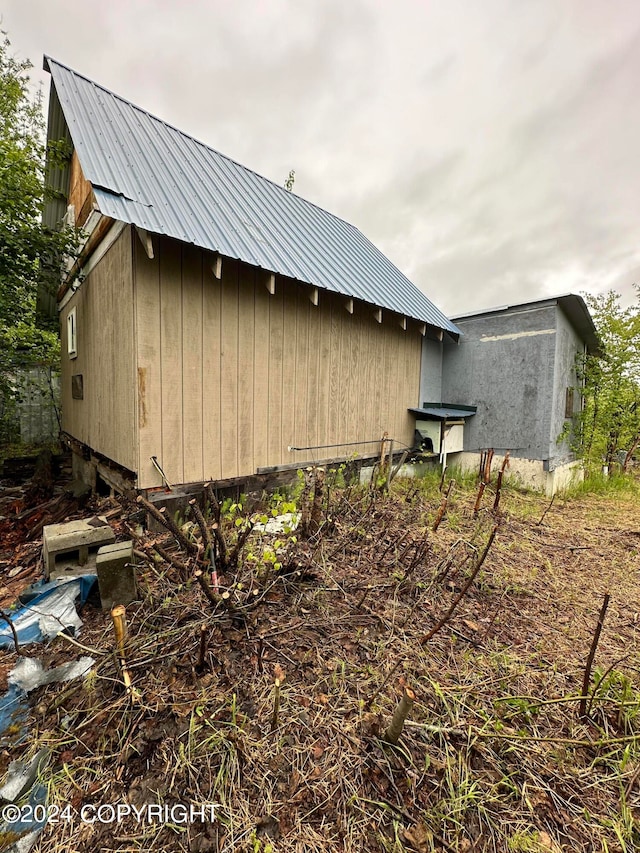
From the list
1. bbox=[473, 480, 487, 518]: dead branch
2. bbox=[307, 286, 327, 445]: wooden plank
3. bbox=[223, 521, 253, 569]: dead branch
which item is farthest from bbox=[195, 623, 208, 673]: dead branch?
bbox=[307, 286, 327, 445]: wooden plank

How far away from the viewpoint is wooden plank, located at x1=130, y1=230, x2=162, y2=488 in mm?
3395

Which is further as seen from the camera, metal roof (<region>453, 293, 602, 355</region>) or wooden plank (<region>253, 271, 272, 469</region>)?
metal roof (<region>453, 293, 602, 355</region>)

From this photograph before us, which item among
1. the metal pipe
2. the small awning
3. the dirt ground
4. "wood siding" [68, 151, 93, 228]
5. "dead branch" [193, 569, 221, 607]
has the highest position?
"wood siding" [68, 151, 93, 228]

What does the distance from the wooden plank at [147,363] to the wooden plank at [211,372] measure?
0.48 m

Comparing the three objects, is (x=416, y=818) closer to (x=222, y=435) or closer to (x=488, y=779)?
(x=488, y=779)

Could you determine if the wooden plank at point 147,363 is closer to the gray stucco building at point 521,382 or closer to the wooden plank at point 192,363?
the wooden plank at point 192,363

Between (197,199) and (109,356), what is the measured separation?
84.2 inches

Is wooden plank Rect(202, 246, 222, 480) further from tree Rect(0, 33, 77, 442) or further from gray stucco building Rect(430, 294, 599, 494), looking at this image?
gray stucco building Rect(430, 294, 599, 494)

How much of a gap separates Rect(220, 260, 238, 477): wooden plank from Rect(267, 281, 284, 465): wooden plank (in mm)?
511

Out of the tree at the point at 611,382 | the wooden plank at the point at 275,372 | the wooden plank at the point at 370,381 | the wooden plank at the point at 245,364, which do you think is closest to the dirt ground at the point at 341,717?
the wooden plank at the point at 245,364

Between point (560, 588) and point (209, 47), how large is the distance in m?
11.7

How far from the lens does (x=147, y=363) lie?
344 centimetres

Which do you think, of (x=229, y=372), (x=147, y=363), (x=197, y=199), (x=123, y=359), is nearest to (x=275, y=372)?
(x=229, y=372)

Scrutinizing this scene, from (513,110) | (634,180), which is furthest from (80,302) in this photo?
(634,180)
